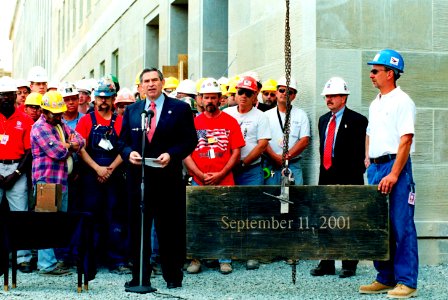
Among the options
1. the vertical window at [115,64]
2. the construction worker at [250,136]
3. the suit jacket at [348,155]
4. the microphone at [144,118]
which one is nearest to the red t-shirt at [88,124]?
the construction worker at [250,136]

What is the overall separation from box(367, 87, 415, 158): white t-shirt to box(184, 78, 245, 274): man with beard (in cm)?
218

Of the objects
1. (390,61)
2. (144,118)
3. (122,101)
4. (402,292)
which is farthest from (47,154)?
(402,292)

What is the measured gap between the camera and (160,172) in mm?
9383

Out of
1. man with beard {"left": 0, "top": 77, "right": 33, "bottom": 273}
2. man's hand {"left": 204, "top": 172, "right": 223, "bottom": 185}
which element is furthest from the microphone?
man with beard {"left": 0, "top": 77, "right": 33, "bottom": 273}

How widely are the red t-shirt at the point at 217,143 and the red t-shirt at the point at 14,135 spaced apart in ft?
6.72

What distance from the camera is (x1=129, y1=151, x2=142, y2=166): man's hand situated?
9.11 m

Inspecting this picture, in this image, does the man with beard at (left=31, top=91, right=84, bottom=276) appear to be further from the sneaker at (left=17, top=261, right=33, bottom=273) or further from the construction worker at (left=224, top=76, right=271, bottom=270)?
the construction worker at (left=224, top=76, right=271, bottom=270)

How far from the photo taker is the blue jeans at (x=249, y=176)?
10977mm

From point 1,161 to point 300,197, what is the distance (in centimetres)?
418

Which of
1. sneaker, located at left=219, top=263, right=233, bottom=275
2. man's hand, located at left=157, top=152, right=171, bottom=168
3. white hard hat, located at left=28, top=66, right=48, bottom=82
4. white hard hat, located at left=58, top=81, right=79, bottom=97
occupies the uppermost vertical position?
white hard hat, located at left=28, top=66, right=48, bottom=82

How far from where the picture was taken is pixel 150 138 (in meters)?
9.40

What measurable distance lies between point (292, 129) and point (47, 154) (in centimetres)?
286

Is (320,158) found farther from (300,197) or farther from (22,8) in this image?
(22,8)

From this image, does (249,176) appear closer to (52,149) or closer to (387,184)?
(52,149)
